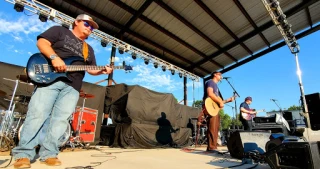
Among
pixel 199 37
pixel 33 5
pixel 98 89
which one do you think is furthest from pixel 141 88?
pixel 199 37

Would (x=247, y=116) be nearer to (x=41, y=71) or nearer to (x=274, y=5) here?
(x=274, y=5)

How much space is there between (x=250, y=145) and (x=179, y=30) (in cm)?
796

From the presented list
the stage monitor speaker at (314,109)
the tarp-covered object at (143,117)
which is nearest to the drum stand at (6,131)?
the tarp-covered object at (143,117)

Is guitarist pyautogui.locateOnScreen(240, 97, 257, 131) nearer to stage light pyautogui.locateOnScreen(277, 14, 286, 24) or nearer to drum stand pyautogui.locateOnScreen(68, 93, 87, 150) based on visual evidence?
stage light pyautogui.locateOnScreen(277, 14, 286, 24)

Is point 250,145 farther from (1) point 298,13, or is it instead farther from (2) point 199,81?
(2) point 199,81

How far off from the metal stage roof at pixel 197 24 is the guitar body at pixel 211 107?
222 inches

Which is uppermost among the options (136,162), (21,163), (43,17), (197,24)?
(197,24)

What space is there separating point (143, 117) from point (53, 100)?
416 centimetres

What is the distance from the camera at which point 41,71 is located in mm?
1854

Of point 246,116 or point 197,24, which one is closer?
point 246,116

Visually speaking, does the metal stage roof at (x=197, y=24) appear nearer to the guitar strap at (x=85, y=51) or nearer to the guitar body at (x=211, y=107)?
the guitar body at (x=211, y=107)

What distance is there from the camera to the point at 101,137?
6344 millimetres

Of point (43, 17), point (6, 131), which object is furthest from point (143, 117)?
point (43, 17)

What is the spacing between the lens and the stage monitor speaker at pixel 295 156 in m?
1.42
